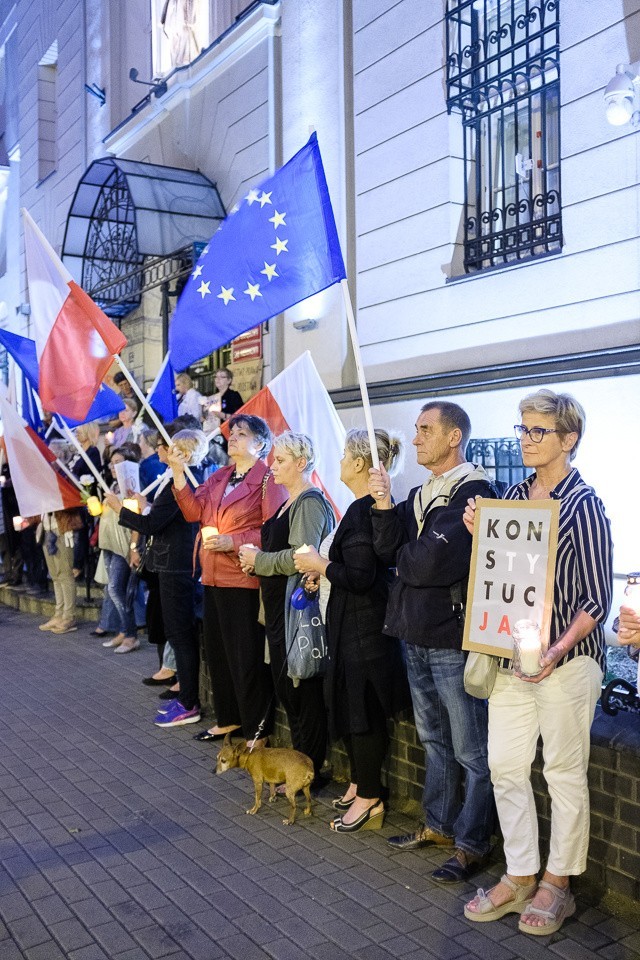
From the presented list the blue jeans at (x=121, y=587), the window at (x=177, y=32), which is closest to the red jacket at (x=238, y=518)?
the blue jeans at (x=121, y=587)

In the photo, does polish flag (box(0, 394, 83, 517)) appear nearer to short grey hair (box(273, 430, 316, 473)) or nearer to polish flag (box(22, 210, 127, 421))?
polish flag (box(22, 210, 127, 421))

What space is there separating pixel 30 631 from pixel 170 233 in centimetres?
606

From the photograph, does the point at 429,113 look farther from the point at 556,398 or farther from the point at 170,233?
the point at 556,398

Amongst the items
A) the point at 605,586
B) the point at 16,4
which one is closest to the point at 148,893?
the point at 605,586

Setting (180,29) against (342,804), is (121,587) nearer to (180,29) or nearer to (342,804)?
(342,804)

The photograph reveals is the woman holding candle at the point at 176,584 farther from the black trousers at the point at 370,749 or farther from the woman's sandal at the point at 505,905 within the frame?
the woman's sandal at the point at 505,905

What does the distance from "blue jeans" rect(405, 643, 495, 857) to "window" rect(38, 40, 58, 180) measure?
18687 millimetres

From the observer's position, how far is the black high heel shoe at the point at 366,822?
4738 mm

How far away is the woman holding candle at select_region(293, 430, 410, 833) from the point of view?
471 cm

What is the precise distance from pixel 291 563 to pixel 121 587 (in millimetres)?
4792

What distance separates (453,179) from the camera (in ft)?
30.6

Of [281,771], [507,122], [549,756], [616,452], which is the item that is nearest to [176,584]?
[281,771]

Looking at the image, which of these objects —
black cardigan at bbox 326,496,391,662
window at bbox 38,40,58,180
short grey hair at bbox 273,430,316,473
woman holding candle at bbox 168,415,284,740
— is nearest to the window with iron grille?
woman holding candle at bbox 168,415,284,740

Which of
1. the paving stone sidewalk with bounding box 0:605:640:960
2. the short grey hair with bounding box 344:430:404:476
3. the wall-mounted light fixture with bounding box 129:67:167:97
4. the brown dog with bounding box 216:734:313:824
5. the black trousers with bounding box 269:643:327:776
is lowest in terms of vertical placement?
the paving stone sidewalk with bounding box 0:605:640:960
